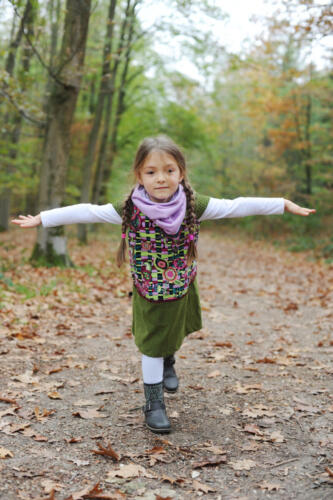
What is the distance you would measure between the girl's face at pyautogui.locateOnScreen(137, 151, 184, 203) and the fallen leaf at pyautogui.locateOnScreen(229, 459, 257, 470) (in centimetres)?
181

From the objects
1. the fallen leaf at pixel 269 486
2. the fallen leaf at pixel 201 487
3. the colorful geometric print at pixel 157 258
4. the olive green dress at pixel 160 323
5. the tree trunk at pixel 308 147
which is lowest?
the fallen leaf at pixel 201 487

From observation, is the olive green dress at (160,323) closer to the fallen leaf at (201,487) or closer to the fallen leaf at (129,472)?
the fallen leaf at (129,472)

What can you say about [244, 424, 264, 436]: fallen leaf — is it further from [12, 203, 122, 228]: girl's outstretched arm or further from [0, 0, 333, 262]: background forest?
[0, 0, 333, 262]: background forest

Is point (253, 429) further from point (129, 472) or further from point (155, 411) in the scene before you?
point (129, 472)

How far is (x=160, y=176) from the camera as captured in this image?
3.16 metres

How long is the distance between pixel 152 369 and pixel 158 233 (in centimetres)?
100

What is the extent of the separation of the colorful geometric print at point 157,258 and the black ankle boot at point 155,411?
2.25 feet

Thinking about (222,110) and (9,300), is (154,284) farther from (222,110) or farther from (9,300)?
(222,110)

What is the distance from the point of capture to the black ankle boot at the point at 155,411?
10.6ft

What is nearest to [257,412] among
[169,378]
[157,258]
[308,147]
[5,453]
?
[169,378]

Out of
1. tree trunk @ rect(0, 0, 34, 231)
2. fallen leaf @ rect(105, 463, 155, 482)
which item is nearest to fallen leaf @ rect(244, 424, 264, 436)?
fallen leaf @ rect(105, 463, 155, 482)

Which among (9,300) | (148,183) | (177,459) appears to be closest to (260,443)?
(177,459)

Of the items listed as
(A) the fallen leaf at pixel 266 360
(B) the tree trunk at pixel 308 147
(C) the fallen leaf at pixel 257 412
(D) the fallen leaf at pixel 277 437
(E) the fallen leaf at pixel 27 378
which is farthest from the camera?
(B) the tree trunk at pixel 308 147

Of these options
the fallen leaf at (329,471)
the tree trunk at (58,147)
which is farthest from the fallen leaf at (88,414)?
the tree trunk at (58,147)
